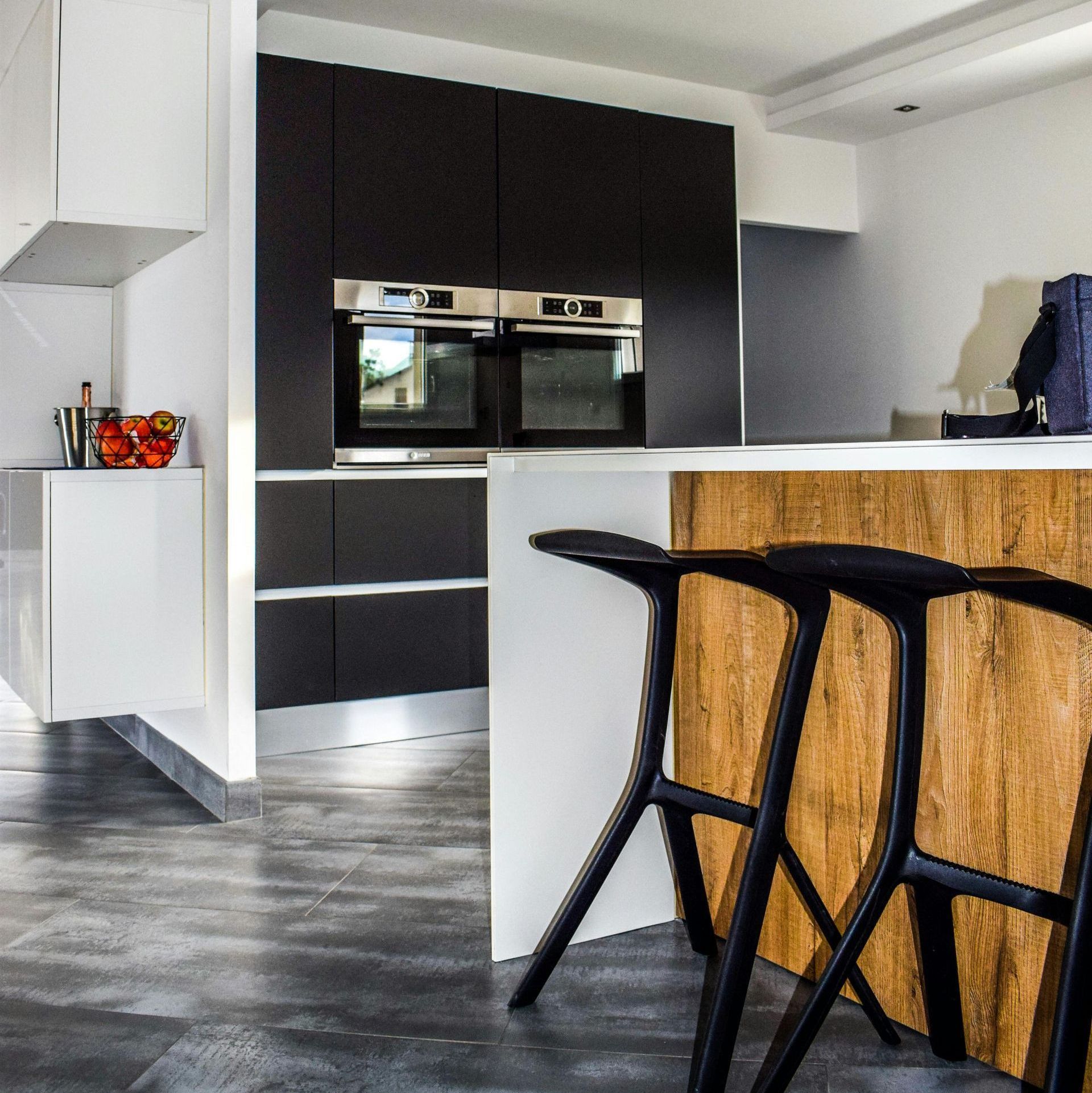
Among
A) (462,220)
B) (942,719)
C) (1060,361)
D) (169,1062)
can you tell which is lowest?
(169,1062)

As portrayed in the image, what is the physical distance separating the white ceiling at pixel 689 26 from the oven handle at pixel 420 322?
1.17 metres

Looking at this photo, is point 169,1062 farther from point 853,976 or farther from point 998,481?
point 998,481

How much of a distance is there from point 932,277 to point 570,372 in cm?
215

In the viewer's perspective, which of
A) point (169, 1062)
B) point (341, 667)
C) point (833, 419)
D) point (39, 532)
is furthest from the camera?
point (833, 419)

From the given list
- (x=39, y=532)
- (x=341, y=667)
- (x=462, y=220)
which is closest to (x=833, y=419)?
(x=462, y=220)

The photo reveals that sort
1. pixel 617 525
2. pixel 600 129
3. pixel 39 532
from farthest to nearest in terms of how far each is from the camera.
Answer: pixel 600 129 → pixel 39 532 → pixel 617 525

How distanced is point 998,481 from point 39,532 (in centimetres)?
241

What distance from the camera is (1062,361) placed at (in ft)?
5.14

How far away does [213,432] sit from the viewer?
303 cm

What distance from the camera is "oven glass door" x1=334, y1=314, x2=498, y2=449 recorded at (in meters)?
3.48

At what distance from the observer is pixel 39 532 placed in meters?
2.95

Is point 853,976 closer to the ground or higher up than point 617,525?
closer to the ground

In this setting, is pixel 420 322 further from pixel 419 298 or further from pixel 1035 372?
pixel 1035 372

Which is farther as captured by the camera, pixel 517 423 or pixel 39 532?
pixel 517 423
